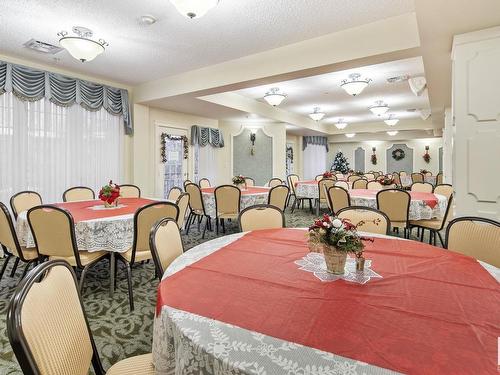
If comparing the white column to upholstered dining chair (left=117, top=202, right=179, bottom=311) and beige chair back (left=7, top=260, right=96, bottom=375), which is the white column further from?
beige chair back (left=7, top=260, right=96, bottom=375)

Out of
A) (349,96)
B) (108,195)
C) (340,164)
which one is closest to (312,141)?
(340,164)

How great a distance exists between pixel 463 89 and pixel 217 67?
10.1 ft

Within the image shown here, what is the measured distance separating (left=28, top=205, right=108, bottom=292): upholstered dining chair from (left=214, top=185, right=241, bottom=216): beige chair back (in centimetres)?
232

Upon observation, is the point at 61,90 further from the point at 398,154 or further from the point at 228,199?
the point at 398,154

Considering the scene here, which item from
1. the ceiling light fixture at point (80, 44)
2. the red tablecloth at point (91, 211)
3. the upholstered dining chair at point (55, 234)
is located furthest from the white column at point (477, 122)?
the ceiling light fixture at point (80, 44)

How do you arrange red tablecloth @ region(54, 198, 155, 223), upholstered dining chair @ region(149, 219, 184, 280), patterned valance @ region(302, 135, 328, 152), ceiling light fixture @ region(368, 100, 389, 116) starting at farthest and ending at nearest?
patterned valance @ region(302, 135, 328, 152) < ceiling light fixture @ region(368, 100, 389, 116) < red tablecloth @ region(54, 198, 155, 223) < upholstered dining chair @ region(149, 219, 184, 280)

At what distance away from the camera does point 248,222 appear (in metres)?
2.47

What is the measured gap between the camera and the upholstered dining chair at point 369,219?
7.47ft

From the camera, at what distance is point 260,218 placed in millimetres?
2514

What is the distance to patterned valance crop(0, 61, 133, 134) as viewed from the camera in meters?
3.95

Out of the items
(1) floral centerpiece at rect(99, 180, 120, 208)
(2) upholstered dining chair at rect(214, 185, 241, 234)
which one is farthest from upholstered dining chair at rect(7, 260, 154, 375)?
(2) upholstered dining chair at rect(214, 185, 241, 234)

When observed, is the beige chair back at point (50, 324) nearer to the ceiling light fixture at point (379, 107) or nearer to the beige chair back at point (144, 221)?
the beige chair back at point (144, 221)

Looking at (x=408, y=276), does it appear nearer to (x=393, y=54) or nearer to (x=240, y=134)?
(x=393, y=54)

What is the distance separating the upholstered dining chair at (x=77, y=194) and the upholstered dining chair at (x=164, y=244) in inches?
112
